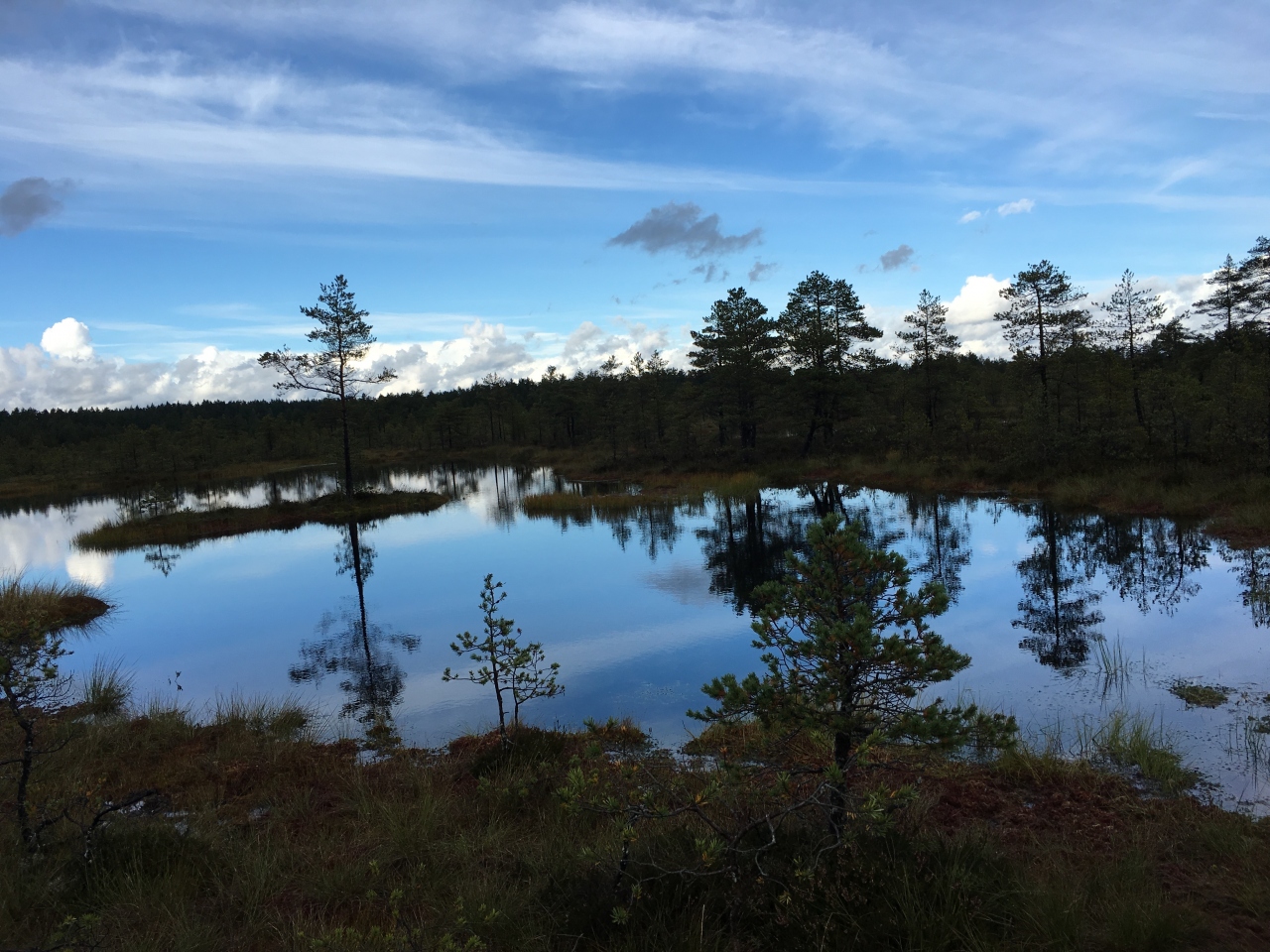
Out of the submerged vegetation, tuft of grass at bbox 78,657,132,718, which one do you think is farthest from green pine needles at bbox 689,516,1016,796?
tuft of grass at bbox 78,657,132,718

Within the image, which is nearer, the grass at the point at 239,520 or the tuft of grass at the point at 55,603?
the tuft of grass at the point at 55,603

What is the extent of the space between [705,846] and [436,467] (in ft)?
240

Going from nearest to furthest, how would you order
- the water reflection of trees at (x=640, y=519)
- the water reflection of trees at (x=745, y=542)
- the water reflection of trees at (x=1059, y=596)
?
the water reflection of trees at (x=1059, y=596) → the water reflection of trees at (x=745, y=542) → the water reflection of trees at (x=640, y=519)

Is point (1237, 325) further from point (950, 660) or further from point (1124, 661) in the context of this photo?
point (950, 660)

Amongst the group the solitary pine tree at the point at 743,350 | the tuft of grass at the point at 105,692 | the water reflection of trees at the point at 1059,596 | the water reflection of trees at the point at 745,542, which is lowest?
the water reflection of trees at the point at 1059,596

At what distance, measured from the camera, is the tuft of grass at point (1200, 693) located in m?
9.12

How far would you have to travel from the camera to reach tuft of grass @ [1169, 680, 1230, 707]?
A: 9125mm

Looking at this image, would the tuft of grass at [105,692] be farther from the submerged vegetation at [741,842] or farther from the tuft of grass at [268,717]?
the submerged vegetation at [741,842]

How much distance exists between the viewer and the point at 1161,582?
51.2 ft

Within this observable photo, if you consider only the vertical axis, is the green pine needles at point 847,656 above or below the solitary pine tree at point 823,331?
below

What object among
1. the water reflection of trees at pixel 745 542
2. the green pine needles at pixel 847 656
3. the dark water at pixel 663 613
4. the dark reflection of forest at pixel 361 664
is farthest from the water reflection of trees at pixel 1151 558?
Answer: the dark reflection of forest at pixel 361 664

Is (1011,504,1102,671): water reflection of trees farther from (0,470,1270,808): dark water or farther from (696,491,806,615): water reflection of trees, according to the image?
(696,491,806,615): water reflection of trees

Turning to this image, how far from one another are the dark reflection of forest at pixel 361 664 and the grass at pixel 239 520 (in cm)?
1661

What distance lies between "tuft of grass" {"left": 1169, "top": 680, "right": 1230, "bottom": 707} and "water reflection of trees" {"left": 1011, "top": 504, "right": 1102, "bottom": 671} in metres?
1.41
